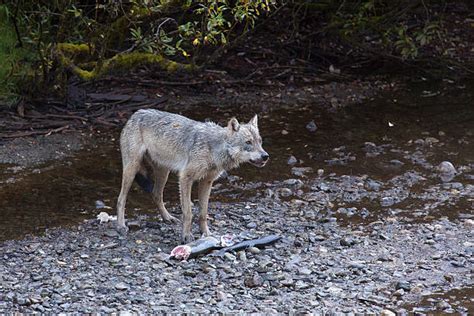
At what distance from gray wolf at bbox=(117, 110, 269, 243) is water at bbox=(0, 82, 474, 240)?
596 millimetres

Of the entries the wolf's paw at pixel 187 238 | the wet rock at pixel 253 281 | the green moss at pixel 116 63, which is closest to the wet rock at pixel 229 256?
the wet rock at pixel 253 281

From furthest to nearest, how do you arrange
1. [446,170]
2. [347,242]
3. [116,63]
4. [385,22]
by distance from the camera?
[385,22] → [116,63] → [446,170] → [347,242]

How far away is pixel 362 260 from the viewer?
8062 millimetres

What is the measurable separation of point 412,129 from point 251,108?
2521mm

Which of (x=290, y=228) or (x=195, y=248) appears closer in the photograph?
(x=195, y=248)

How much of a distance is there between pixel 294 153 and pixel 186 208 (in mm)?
3400

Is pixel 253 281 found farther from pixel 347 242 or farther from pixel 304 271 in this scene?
pixel 347 242

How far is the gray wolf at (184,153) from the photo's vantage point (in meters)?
8.38

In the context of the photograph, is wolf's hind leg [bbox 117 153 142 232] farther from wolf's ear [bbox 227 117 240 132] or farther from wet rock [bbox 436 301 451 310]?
wet rock [bbox 436 301 451 310]

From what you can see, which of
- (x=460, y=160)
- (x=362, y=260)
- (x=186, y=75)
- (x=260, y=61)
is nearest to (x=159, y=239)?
(x=362, y=260)

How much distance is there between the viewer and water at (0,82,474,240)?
951cm

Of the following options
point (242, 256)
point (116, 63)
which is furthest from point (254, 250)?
point (116, 63)

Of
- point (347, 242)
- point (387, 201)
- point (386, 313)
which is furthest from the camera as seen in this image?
point (387, 201)

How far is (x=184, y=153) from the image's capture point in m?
8.66
